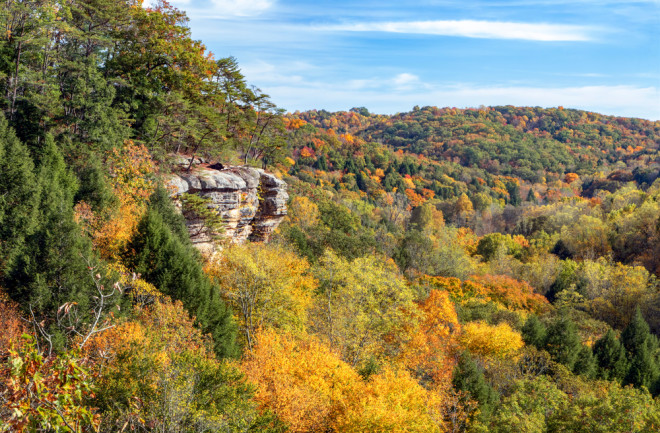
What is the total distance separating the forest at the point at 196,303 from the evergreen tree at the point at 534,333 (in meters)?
0.19

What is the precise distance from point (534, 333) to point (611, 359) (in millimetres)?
7007

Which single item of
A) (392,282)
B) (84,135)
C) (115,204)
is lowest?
(392,282)

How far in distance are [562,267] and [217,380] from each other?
63682mm

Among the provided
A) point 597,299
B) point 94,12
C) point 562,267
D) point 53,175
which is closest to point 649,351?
point 597,299

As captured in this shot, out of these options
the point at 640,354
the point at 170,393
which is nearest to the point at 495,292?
the point at 640,354

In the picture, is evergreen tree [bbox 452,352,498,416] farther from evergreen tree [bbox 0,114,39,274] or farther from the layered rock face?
evergreen tree [bbox 0,114,39,274]

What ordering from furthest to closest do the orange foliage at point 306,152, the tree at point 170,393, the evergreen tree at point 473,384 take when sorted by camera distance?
the orange foliage at point 306,152, the evergreen tree at point 473,384, the tree at point 170,393

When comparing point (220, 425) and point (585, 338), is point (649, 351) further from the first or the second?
point (220, 425)

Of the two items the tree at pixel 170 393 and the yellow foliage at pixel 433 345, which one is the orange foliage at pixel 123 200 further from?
the yellow foliage at pixel 433 345

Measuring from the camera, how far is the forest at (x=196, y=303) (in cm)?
1470

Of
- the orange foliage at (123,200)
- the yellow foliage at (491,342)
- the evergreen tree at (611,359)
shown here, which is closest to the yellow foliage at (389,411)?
the yellow foliage at (491,342)

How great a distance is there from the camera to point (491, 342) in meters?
36.1

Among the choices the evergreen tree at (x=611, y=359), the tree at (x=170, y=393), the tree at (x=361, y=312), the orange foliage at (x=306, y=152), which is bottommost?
the evergreen tree at (x=611, y=359)

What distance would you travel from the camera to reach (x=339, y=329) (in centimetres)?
2981
